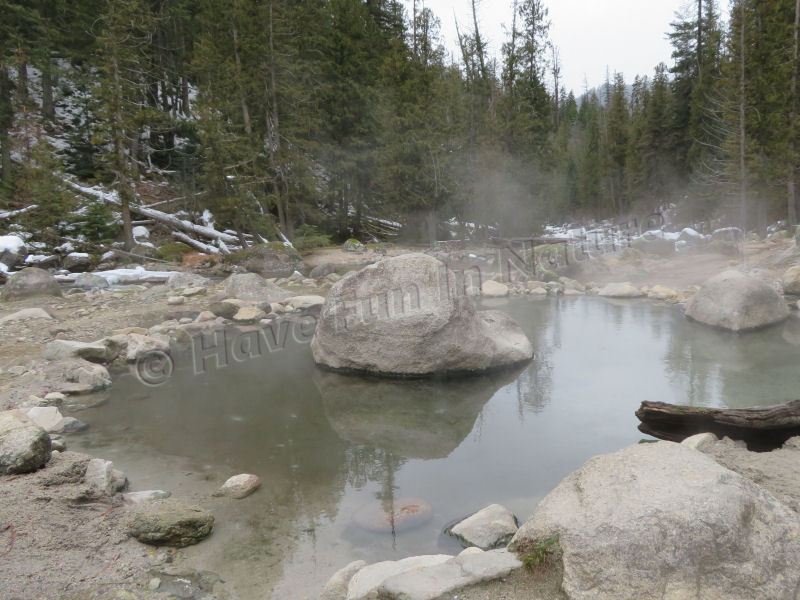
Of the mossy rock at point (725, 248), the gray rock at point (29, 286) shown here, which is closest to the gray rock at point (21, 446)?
the gray rock at point (29, 286)

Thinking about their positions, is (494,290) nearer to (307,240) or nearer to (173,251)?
(307,240)

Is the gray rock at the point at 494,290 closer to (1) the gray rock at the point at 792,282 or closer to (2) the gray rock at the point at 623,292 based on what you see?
(2) the gray rock at the point at 623,292

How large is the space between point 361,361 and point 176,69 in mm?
28722

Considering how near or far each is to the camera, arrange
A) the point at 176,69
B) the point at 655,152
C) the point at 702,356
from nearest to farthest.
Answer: the point at 702,356, the point at 176,69, the point at 655,152

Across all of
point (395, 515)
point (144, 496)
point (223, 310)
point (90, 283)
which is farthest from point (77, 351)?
point (90, 283)

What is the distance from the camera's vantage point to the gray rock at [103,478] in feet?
13.9

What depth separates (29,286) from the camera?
11.8m

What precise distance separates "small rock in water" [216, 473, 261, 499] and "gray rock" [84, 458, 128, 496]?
804mm

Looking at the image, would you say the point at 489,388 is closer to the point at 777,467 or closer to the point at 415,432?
the point at 415,432

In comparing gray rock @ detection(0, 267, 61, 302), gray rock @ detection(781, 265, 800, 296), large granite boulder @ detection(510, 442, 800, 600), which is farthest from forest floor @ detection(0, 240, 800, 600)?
gray rock @ detection(781, 265, 800, 296)

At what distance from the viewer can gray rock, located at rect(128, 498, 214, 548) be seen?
3674 mm

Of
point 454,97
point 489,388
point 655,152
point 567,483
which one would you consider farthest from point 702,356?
point 655,152

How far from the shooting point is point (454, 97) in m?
25.9

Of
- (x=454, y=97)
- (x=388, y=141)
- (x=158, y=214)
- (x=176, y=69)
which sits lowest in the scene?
(x=158, y=214)
